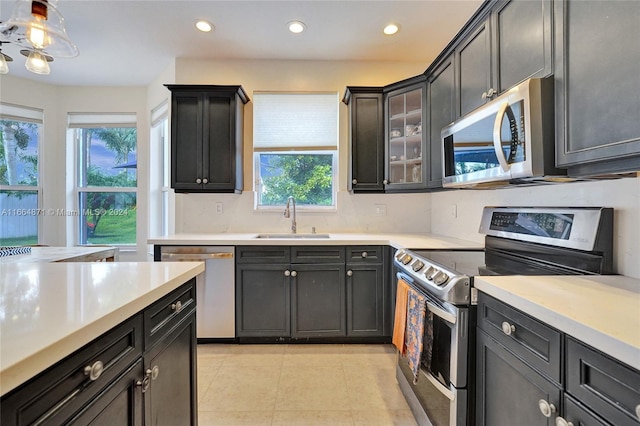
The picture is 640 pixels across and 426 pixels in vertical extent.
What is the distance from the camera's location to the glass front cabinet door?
2.54 meters

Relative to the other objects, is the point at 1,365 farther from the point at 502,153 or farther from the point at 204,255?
the point at 204,255

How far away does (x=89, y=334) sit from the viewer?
2.21ft

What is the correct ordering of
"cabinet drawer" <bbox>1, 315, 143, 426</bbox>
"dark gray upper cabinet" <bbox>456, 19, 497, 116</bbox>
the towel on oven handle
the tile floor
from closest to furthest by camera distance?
"cabinet drawer" <bbox>1, 315, 143, 426</bbox>, the towel on oven handle, "dark gray upper cabinet" <bbox>456, 19, 497, 116</bbox>, the tile floor

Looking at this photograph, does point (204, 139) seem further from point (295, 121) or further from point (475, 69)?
point (475, 69)

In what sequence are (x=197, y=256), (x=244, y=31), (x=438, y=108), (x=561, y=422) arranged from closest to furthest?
(x=561, y=422) < (x=438, y=108) < (x=197, y=256) < (x=244, y=31)

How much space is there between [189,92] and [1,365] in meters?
2.70

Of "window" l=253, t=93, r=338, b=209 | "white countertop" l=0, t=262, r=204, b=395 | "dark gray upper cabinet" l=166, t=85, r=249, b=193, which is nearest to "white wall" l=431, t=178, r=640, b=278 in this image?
"window" l=253, t=93, r=338, b=209

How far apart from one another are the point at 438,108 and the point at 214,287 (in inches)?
90.3

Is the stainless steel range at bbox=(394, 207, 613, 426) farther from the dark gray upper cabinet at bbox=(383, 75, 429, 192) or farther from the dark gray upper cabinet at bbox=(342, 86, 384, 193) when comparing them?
the dark gray upper cabinet at bbox=(342, 86, 384, 193)

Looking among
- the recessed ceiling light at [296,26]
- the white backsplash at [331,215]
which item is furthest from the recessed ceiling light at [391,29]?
the white backsplash at [331,215]

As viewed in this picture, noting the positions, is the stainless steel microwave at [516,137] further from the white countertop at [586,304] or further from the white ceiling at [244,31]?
the white ceiling at [244,31]

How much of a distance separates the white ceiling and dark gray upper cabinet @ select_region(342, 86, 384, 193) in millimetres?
521

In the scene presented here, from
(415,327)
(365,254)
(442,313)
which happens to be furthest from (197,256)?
(442,313)

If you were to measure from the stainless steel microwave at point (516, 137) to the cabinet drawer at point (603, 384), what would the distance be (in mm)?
727
